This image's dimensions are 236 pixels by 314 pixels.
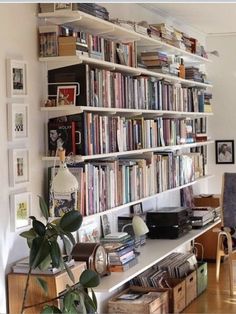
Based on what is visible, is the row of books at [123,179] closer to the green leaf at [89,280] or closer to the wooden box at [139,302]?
the green leaf at [89,280]

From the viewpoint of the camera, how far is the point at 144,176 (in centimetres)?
462

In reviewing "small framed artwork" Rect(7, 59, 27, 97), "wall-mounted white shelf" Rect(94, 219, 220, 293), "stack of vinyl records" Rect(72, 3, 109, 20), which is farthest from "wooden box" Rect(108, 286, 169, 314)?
"stack of vinyl records" Rect(72, 3, 109, 20)

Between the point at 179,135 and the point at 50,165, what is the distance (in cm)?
214

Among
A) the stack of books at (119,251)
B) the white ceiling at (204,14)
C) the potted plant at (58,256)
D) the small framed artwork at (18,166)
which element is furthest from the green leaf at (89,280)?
the white ceiling at (204,14)

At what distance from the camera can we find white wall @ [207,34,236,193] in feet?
23.9

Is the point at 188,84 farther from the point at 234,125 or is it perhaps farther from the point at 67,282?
the point at 67,282

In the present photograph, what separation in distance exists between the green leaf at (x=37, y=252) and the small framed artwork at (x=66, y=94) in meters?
0.97

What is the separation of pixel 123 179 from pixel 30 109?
1020 millimetres

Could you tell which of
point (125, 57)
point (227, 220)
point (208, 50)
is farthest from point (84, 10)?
point (208, 50)

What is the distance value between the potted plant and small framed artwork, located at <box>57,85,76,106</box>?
740 mm

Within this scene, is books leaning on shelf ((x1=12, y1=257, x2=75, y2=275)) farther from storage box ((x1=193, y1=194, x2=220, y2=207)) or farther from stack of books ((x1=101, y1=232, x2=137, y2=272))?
storage box ((x1=193, y1=194, x2=220, y2=207))

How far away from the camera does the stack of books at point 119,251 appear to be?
395 cm

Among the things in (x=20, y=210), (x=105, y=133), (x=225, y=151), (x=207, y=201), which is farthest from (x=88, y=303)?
(x=225, y=151)

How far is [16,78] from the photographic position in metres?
3.34
